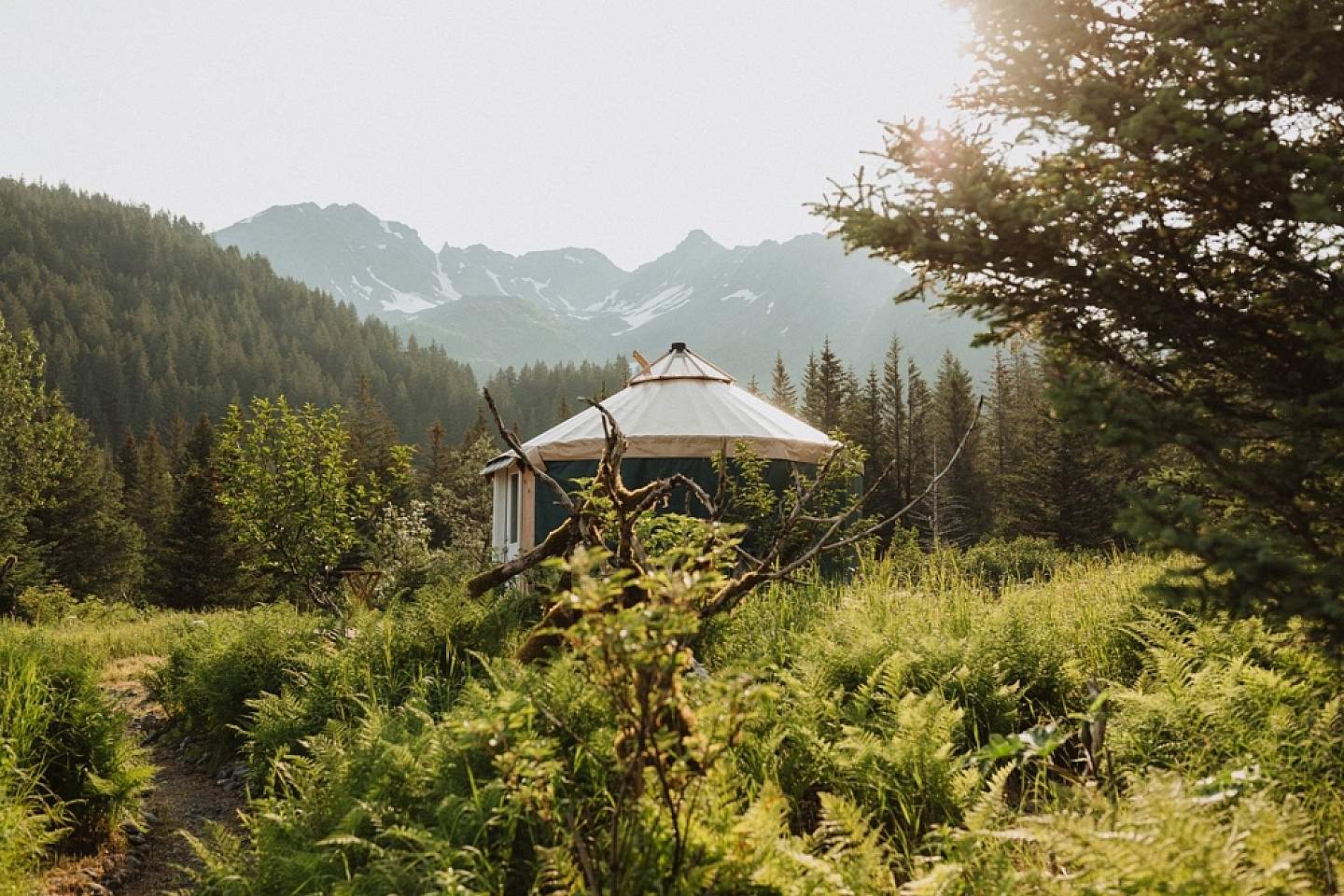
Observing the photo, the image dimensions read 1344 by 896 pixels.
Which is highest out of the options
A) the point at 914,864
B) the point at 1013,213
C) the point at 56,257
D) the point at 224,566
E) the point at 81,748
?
the point at 56,257

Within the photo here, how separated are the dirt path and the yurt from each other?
206 inches

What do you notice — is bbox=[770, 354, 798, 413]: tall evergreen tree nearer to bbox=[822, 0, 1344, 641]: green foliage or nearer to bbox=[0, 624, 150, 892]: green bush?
bbox=[0, 624, 150, 892]: green bush

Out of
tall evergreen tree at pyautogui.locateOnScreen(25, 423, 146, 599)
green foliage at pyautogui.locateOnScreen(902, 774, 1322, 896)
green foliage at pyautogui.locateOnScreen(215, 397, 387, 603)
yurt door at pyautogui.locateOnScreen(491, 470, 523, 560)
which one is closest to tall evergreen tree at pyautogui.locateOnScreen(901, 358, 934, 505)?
yurt door at pyautogui.locateOnScreen(491, 470, 523, 560)

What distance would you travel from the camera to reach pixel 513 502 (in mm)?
12086

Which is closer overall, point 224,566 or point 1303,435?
point 1303,435

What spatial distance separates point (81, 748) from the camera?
385 cm

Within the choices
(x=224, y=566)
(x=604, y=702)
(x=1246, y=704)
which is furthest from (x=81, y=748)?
(x=224, y=566)

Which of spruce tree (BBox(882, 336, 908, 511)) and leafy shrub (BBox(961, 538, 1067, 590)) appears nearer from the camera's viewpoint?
leafy shrub (BBox(961, 538, 1067, 590))

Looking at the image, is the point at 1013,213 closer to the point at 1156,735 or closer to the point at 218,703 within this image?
the point at 1156,735

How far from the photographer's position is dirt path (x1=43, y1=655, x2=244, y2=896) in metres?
3.33

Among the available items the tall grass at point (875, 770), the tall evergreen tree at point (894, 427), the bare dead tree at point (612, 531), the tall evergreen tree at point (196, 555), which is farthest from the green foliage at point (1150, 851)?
the tall evergreen tree at point (894, 427)

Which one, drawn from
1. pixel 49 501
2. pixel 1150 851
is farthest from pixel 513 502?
pixel 49 501

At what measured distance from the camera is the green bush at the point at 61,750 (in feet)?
11.1

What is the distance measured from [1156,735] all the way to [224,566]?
23.5 m
